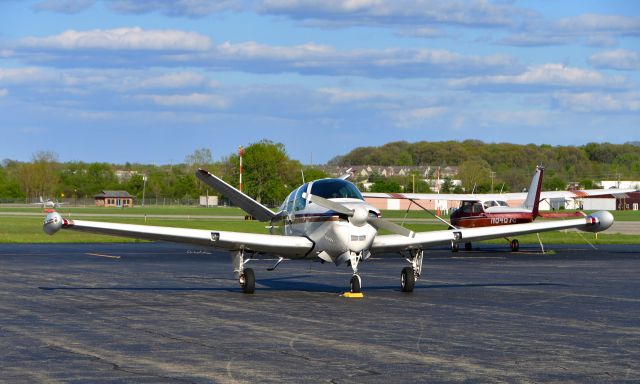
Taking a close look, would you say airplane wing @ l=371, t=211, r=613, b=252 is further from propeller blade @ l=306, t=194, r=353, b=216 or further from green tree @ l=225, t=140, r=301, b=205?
green tree @ l=225, t=140, r=301, b=205

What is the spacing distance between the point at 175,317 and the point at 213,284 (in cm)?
783

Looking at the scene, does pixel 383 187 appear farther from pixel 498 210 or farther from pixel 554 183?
pixel 498 210

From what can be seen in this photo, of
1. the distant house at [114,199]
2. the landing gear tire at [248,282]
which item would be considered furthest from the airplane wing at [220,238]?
the distant house at [114,199]

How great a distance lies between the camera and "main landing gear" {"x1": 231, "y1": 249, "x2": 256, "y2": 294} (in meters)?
21.6

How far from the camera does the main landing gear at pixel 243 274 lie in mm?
21641

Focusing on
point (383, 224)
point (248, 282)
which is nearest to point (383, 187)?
point (248, 282)

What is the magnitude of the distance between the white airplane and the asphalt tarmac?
0.88m

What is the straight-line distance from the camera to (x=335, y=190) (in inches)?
830

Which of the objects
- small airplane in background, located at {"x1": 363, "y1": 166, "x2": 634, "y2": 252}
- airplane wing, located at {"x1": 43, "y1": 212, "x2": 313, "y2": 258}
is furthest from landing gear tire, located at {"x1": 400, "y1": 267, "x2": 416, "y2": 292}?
small airplane in background, located at {"x1": 363, "y1": 166, "x2": 634, "y2": 252}

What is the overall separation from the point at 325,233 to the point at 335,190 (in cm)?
99

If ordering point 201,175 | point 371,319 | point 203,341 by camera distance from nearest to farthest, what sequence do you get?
point 203,341, point 371,319, point 201,175

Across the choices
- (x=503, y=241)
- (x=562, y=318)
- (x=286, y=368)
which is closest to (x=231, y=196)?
(x=562, y=318)

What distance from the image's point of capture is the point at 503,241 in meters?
52.1

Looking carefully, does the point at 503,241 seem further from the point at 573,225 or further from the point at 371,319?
the point at 371,319
